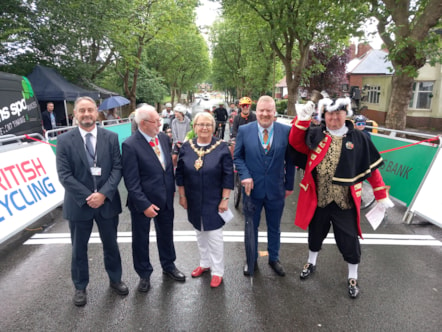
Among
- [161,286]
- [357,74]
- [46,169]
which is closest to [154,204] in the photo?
[161,286]

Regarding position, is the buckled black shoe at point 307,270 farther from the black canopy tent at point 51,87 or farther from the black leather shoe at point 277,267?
the black canopy tent at point 51,87

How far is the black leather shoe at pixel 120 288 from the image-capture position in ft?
10.2

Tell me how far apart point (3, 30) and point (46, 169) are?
10.0 metres

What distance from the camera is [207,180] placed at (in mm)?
3043

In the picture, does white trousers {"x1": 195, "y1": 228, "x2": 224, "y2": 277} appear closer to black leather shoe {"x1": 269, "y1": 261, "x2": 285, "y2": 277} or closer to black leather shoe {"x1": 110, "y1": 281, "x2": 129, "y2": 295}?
black leather shoe {"x1": 269, "y1": 261, "x2": 285, "y2": 277}

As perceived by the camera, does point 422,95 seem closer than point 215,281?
No

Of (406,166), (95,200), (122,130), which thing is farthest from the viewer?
(122,130)

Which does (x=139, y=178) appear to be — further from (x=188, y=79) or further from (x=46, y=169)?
(x=188, y=79)

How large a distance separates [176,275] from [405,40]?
344 inches

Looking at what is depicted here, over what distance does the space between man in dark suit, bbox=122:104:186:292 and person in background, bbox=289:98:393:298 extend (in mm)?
1370

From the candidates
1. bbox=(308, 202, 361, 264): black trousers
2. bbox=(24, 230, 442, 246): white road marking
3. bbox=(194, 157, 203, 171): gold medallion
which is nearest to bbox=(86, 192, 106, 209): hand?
bbox=(194, 157, 203, 171): gold medallion

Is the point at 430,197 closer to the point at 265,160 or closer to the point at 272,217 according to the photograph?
the point at 272,217

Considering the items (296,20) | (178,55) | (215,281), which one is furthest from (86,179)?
(178,55)

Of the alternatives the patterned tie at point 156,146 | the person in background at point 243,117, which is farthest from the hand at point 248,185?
the person in background at point 243,117
